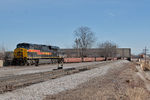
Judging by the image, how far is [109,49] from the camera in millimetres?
115375

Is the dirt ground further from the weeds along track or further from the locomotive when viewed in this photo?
the locomotive

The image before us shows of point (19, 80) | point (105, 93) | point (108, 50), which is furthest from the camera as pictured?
point (108, 50)

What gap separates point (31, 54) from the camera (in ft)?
111

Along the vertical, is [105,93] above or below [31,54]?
below

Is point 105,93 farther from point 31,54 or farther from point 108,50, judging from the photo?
point 108,50

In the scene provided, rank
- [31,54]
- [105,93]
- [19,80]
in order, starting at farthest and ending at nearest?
[31,54] → [19,80] → [105,93]

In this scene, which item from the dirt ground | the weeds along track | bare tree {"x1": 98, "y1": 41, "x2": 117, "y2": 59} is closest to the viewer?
the dirt ground

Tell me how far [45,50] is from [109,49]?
80.3 meters

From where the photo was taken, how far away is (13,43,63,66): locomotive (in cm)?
3275

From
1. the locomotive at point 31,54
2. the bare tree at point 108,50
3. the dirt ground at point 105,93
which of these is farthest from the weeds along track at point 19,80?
the bare tree at point 108,50

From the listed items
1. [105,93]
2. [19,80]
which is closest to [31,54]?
[19,80]

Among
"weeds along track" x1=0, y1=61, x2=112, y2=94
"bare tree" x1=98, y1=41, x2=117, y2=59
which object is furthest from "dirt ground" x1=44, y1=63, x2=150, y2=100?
"bare tree" x1=98, y1=41, x2=117, y2=59

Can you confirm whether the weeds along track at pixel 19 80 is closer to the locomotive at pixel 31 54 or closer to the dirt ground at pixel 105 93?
the dirt ground at pixel 105 93

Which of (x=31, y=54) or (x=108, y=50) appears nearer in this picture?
(x=31, y=54)
